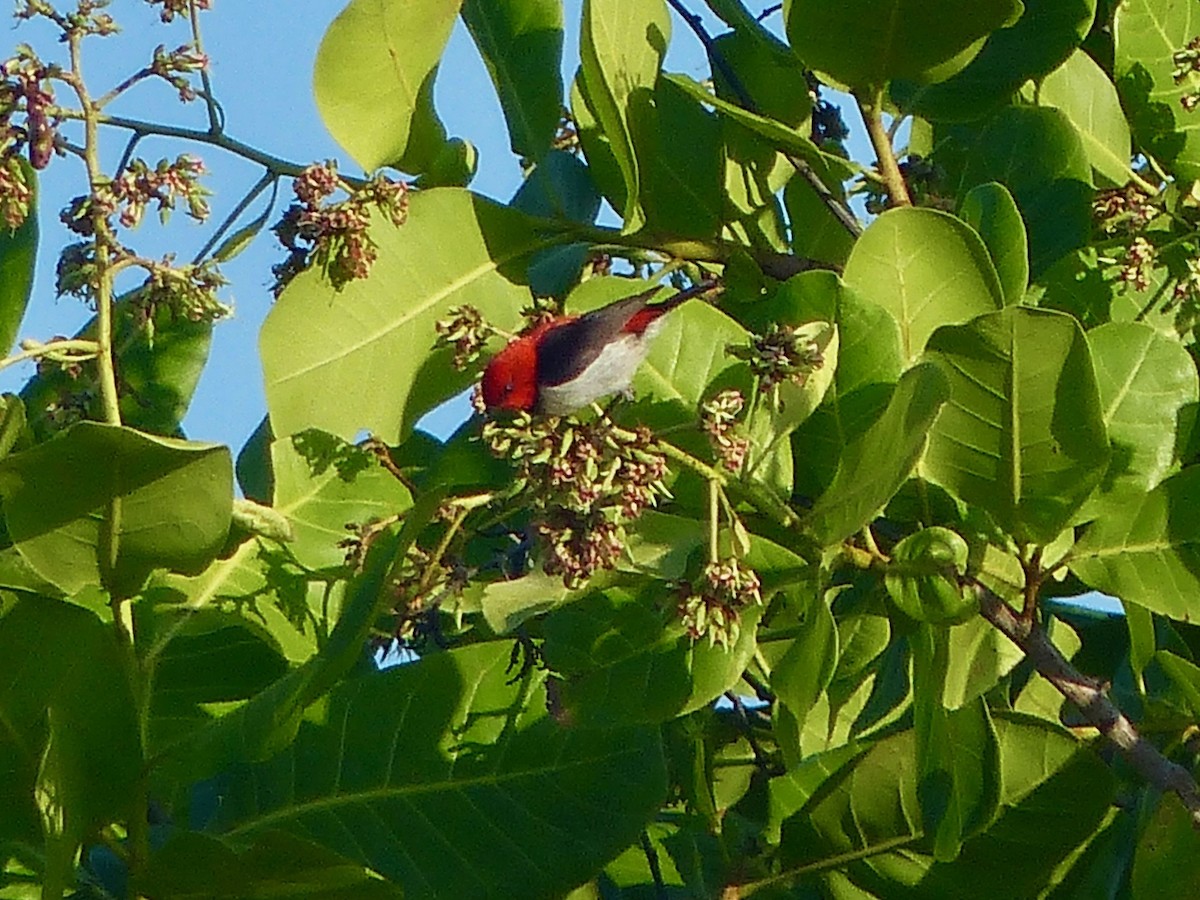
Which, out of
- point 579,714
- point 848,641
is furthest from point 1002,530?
point 579,714

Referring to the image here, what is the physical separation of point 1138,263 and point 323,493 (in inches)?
39.5

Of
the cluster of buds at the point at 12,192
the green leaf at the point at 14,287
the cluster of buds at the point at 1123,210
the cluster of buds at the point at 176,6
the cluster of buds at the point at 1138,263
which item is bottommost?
the cluster of buds at the point at 1138,263

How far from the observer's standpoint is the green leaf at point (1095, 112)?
227 centimetres

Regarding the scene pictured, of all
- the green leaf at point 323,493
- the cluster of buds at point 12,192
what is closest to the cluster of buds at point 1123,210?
the green leaf at point 323,493

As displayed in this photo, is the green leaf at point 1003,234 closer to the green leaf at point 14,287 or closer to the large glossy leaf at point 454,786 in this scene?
the large glossy leaf at point 454,786

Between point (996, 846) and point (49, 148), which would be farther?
point (996, 846)

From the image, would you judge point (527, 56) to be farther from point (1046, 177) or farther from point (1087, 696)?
point (1087, 696)

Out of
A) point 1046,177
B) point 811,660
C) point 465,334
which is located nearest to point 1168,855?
point 811,660

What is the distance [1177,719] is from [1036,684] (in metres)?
0.34

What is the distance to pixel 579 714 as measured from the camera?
1849 mm

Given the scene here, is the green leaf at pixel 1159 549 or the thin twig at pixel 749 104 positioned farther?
the thin twig at pixel 749 104

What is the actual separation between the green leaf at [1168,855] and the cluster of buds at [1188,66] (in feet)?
2.62

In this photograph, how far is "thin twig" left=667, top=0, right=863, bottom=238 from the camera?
2096 millimetres

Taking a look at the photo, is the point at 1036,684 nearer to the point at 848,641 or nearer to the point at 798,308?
the point at 848,641
